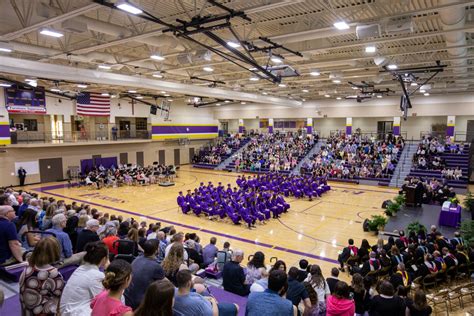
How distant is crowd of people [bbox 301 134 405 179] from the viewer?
22.5 meters

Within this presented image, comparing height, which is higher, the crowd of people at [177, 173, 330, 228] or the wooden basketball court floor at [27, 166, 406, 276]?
the crowd of people at [177, 173, 330, 228]

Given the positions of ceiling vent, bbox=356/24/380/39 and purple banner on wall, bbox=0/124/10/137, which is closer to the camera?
ceiling vent, bbox=356/24/380/39

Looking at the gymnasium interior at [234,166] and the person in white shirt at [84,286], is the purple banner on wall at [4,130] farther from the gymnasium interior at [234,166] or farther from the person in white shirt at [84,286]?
the person in white shirt at [84,286]

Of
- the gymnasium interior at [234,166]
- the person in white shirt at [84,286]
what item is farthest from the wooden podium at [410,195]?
the person in white shirt at [84,286]

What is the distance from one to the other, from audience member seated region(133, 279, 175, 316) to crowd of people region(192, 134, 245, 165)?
28479mm

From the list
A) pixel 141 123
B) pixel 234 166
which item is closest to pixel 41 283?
pixel 234 166

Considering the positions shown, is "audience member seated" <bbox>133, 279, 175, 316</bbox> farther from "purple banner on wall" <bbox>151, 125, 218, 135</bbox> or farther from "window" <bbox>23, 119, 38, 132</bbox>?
"purple banner on wall" <bbox>151, 125, 218, 135</bbox>

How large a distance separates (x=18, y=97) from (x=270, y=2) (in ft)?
64.8

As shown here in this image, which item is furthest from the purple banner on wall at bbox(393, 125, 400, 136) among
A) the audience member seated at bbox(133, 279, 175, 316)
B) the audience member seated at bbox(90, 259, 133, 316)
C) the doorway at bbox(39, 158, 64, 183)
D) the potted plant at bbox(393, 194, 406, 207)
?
the audience member seated at bbox(133, 279, 175, 316)

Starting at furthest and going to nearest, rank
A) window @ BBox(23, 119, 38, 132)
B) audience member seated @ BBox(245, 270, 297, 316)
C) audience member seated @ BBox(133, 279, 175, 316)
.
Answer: window @ BBox(23, 119, 38, 132) → audience member seated @ BBox(245, 270, 297, 316) → audience member seated @ BBox(133, 279, 175, 316)

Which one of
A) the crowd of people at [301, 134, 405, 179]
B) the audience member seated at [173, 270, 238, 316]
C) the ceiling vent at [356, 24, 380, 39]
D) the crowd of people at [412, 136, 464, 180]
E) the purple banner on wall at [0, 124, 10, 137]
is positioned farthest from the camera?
the crowd of people at [301, 134, 405, 179]

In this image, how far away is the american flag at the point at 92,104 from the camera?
914 inches

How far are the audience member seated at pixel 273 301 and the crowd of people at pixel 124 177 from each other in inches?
760

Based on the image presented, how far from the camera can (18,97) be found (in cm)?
2006
